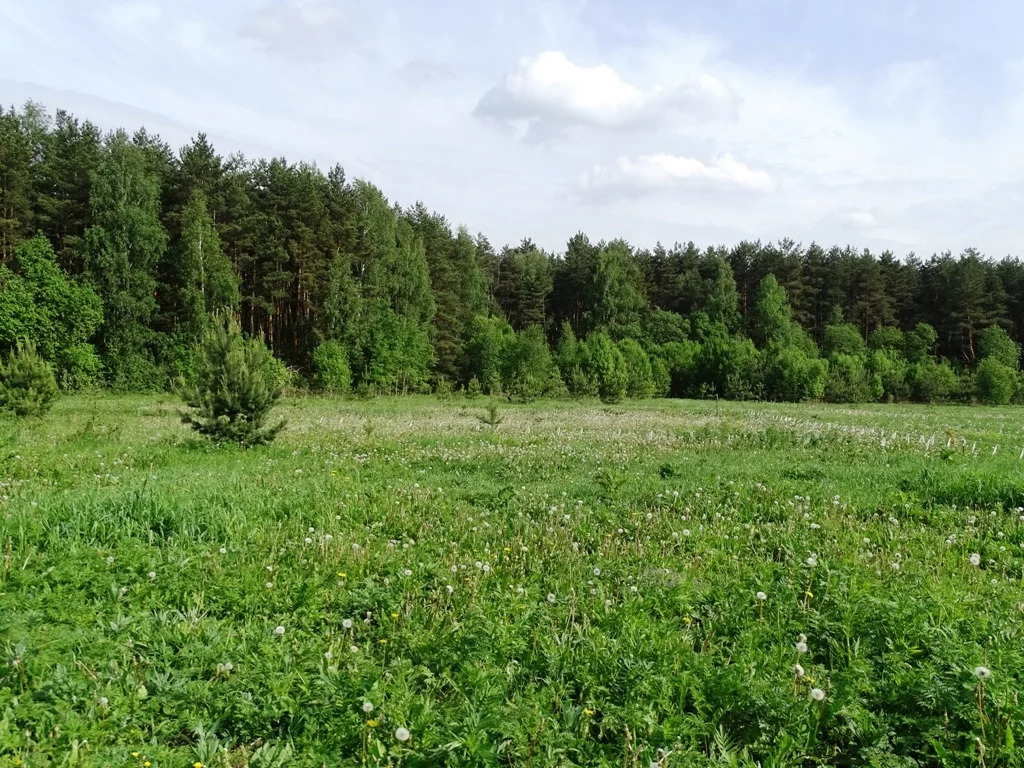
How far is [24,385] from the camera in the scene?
1848 centimetres

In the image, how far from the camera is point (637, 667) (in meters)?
3.87

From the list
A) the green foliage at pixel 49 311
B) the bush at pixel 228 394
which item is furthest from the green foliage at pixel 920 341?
the green foliage at pixel 49 311

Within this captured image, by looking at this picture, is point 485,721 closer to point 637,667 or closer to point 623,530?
point 637,667

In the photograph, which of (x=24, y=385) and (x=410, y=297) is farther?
(x=410, y=297)

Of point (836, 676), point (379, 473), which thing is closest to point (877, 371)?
point (379, 473)

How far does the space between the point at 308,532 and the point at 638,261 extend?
78.0m

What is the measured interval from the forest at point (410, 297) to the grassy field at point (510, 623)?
1601 centimetres

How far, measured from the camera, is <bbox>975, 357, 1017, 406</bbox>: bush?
50.2 metres

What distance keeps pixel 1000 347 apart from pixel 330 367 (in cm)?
6391

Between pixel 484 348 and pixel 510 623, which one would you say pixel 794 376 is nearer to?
pixel 484 348

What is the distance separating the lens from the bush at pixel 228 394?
14164mm

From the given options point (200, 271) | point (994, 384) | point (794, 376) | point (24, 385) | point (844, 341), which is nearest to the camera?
point (24, 385)

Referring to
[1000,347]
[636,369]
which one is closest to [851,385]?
[636,369]

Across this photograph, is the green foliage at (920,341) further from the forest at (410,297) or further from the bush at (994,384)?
the bush at (994,384)
